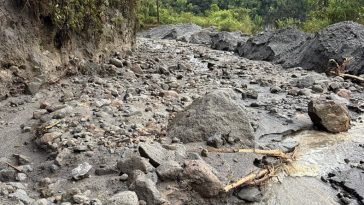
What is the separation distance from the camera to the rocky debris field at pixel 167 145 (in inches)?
197

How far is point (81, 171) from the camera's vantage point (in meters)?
5.24

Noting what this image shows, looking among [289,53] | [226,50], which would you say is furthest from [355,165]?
[226,50]

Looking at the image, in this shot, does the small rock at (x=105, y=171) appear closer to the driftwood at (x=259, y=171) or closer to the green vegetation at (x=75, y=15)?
the driftwood at (x=259, y=171)

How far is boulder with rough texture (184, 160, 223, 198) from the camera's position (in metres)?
4.99

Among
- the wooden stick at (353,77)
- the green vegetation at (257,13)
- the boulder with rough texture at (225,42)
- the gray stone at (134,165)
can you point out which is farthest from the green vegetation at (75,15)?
the boulder with rough texture at (225,42)

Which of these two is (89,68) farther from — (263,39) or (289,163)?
(263,39)

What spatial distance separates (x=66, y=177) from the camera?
5.27 meters

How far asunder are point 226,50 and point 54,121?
15.4 m

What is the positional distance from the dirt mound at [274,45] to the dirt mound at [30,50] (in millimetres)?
8509

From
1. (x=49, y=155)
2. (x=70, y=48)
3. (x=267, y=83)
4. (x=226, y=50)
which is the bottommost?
(x=226, y=50)

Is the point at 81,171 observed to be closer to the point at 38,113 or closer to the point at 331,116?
the point at 38,113

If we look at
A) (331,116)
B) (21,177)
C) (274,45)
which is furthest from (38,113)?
(274,45)

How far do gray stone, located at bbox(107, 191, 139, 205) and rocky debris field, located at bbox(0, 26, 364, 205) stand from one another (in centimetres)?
1

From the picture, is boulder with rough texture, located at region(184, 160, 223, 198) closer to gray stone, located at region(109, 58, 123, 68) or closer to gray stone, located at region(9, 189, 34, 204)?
gray stone, located at region(9, 189, 34, 204)
